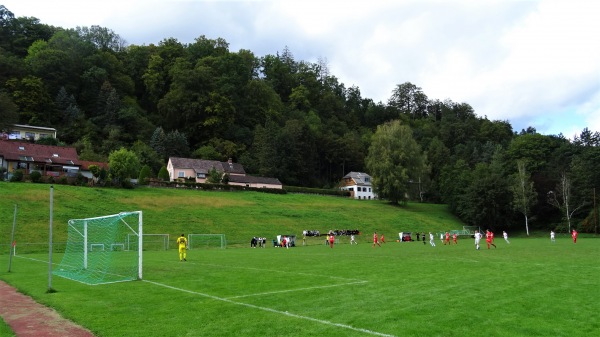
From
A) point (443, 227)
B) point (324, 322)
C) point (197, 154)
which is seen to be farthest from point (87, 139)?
point (324, 322)

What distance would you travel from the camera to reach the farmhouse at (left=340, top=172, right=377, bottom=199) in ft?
355

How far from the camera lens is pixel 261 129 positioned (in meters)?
115

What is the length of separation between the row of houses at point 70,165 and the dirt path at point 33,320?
55.6 m

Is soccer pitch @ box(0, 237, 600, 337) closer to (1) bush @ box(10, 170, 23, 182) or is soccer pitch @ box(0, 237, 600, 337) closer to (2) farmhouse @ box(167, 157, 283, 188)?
(1) bush @ box(10, 170, 23, 182)

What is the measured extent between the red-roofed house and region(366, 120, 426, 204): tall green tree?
5232cm

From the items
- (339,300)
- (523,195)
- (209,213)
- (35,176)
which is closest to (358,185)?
(523,195)

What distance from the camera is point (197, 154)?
108m

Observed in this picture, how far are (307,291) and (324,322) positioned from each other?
4.27m

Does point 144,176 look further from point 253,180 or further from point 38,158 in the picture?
point 253,180

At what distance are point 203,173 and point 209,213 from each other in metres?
37.1

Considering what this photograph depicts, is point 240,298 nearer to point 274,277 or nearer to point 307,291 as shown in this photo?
point 307,291

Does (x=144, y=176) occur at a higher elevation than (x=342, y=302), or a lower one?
higher

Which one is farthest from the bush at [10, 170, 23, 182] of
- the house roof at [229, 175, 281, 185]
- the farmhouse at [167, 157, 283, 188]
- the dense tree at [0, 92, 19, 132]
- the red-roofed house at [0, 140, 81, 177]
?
the house roof at [229, 175, 281, 185]

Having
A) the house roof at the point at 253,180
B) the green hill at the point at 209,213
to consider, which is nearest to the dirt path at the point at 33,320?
the green hill at the point at 209,213
